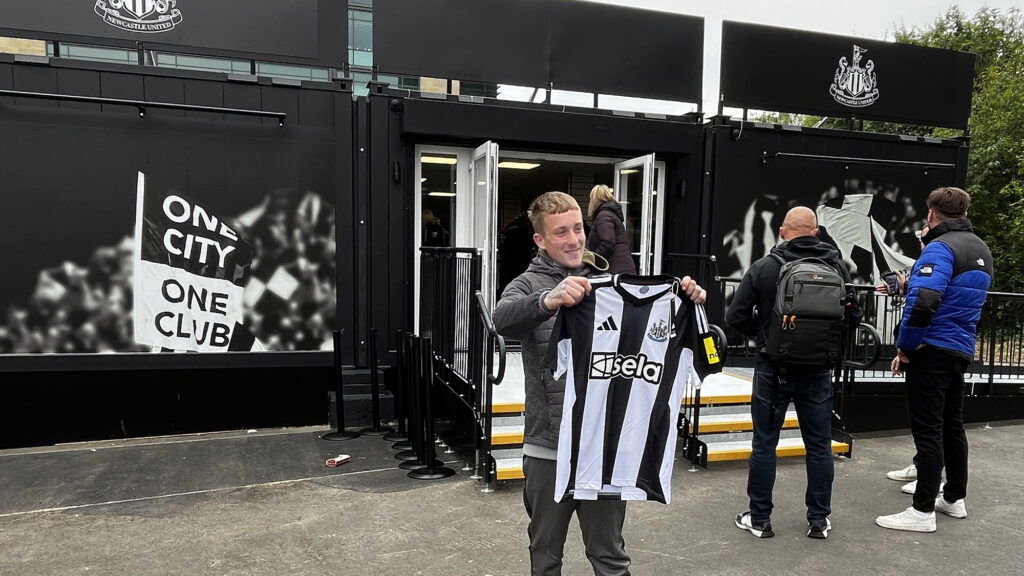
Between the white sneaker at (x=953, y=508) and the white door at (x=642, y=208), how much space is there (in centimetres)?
362

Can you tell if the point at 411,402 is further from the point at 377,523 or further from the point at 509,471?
the point at 377,523

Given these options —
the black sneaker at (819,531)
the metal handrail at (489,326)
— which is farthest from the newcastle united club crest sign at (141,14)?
the black sneaker at (819,531)

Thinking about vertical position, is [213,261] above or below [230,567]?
above

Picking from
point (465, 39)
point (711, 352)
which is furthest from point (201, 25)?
point (711, 352)

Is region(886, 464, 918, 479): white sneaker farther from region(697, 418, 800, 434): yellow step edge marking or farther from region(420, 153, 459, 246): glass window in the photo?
region(420, 153, 459, 246): glass window

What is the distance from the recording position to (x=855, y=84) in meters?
7.88

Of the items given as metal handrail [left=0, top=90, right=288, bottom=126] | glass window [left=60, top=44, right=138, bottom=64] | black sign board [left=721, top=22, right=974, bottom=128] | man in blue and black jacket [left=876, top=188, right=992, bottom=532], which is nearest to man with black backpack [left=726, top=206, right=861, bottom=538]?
man in blue and black jacket [left=876, top=188, right=992, bottom=532]

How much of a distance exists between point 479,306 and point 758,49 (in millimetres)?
5436

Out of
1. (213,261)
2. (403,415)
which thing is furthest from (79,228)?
(403,415)

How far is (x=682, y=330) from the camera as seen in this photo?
2455 millimetres

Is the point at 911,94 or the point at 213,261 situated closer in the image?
the point at 213,261

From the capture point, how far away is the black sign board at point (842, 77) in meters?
7.39

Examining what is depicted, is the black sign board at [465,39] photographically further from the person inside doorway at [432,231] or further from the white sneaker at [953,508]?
the white sneaker at [953,508]

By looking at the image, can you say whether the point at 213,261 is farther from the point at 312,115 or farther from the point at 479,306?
the point at 479,306
